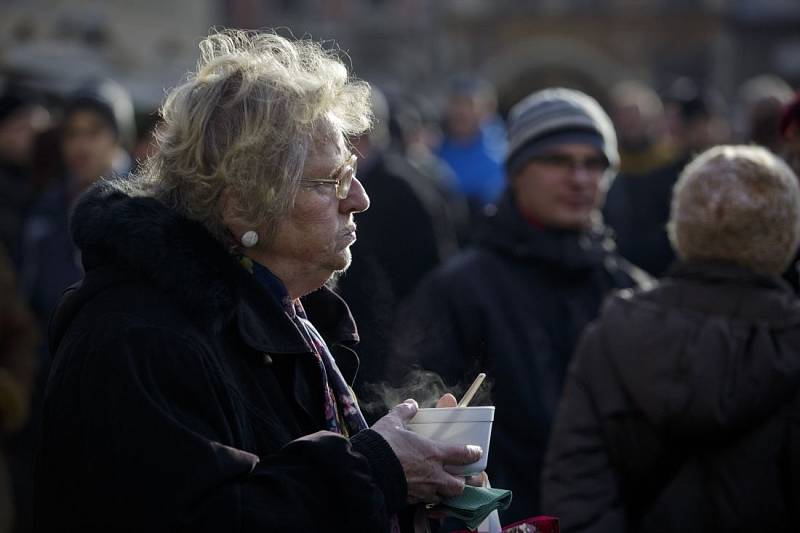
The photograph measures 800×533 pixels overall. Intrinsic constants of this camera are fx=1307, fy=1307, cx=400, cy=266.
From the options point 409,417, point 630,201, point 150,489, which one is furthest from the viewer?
point 630,201

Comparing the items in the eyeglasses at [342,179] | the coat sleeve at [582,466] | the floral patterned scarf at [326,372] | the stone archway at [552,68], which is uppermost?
the stone archway at [552,68]

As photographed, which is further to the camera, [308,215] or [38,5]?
[38,5]

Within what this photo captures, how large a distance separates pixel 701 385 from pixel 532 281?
1337 mm

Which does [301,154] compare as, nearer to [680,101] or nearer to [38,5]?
[680,101]

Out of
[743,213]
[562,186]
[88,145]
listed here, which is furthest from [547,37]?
[743,213]

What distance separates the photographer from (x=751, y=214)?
350 cm

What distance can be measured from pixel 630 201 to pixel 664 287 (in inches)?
155

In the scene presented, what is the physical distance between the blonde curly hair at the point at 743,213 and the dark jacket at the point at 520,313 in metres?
0.92

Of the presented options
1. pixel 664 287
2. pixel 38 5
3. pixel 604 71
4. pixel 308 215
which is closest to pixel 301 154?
pixel 308 215

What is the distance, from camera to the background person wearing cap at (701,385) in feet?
10.9

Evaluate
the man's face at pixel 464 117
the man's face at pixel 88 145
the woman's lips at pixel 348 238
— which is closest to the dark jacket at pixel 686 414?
the woman's lips at pixel 348 238

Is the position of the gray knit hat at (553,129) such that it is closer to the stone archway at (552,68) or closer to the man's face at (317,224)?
the man's face at (317,224)

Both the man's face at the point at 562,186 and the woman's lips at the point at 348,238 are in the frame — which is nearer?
the woman's lips at the point at 348,238

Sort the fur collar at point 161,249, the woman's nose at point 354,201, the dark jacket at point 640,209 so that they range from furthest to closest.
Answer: the dark jacket at point 640,209 → the woman's nose at point 354,201 → the fur collar at point 161,249
